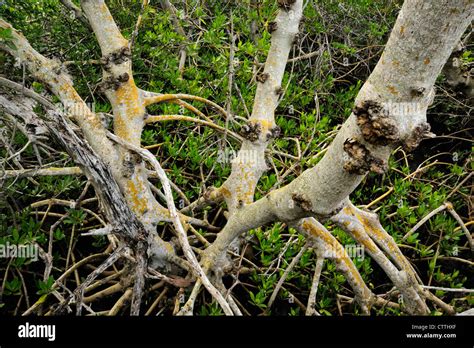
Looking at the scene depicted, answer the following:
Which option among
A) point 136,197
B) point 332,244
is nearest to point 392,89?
point 332,244

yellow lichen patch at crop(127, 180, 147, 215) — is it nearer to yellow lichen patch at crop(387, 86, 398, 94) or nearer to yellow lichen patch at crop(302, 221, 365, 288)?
yellow lichen patch at crop(302, 221, 365, 288)

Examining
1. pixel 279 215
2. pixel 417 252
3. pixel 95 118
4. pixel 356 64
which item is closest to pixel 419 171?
pixel 417 252

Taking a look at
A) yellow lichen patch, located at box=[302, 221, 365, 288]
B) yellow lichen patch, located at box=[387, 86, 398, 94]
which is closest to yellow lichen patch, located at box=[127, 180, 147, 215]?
yellow lichen patch, located at box=[302, 221, 365, 288]

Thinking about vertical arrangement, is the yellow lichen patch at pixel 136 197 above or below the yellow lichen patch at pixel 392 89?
below

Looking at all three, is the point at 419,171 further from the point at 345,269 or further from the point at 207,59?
Answer: the point at 207,59

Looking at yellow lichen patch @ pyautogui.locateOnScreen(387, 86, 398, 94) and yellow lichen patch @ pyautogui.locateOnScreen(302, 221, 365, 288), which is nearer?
yellow lichen patch @ pyautogui.locateOnScreen(387, 86, 398, 94)

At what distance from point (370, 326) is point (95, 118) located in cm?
172

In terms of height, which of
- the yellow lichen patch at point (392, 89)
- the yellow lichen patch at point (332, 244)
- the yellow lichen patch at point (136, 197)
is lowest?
the yellow lichen patch at point (332, 244)

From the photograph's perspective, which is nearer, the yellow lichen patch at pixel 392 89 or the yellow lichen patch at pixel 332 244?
the yellow lichen patch at pixel 392 89

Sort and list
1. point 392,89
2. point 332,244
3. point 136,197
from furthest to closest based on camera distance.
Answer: point 136,197, point 332,244, point 392,89

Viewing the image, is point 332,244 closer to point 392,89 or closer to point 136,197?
point 136,197

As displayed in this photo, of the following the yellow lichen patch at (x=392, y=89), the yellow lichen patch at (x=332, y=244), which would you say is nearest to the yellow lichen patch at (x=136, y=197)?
the yellow lichen patch at (x=332, y=244)

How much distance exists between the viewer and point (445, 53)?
3.16ft

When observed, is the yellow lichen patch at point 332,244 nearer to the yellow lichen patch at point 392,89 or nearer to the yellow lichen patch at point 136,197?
the yellow lichen patch at point 136,197
